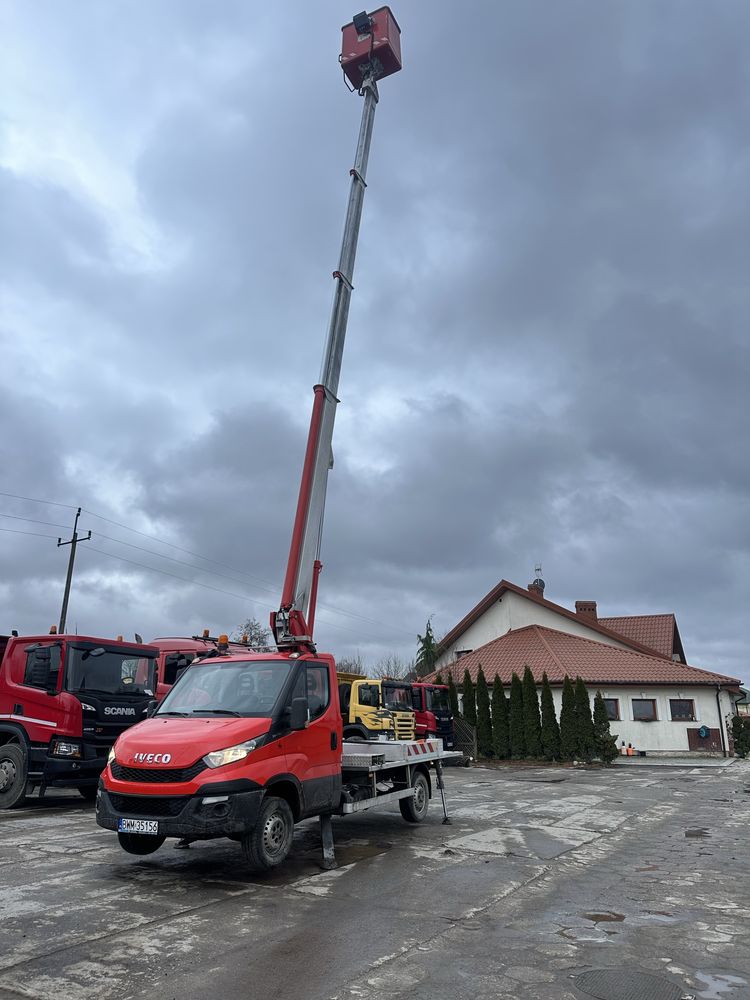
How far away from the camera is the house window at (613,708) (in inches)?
1189

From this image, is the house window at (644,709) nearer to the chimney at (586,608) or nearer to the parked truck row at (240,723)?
the chimney at (586,608)

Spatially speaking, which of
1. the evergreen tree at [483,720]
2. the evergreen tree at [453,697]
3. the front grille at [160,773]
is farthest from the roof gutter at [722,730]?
the front grille at [160,773]

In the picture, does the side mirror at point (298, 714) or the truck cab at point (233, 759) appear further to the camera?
the side mirror at point (298, 714)

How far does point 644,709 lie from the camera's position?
30.1 m

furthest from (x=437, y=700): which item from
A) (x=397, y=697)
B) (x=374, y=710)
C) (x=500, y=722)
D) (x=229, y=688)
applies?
(x=229, y=688)

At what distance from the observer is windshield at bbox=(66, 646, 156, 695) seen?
12.0 metres

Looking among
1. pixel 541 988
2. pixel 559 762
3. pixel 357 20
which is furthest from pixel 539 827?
pixel 559 762

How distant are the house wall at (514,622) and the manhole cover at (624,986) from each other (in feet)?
105

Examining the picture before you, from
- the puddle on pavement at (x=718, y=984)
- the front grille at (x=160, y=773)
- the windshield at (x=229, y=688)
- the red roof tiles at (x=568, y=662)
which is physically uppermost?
the red roof tiles at (x=568, y=662)

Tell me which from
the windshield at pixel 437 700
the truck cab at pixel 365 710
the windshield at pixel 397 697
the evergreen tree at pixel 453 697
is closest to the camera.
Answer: the truck cab at pixel 365 710

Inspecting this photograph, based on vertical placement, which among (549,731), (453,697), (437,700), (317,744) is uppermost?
(453,697)

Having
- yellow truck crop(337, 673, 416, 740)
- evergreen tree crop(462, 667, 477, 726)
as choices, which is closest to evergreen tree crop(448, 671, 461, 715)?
evergreen tree crop(462, 667, 477, 726)

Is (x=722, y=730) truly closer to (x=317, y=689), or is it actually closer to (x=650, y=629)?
(x=650, y=629)

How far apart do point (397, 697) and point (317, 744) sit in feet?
44.0
